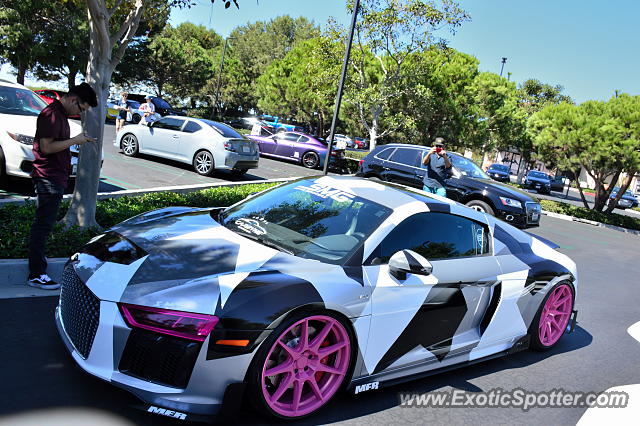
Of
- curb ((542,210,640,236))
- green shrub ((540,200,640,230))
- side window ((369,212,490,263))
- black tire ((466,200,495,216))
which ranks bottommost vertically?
curb ((542,210,640,236))

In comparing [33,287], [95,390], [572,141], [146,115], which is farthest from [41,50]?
[95,390]

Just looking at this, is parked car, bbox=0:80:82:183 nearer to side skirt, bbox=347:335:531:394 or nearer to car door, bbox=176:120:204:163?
car door, bbox=176:120:204:163

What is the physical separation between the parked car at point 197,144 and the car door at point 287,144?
7997 mm

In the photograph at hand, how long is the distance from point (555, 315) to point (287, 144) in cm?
1813

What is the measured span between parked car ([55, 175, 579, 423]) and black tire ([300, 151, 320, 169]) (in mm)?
17536

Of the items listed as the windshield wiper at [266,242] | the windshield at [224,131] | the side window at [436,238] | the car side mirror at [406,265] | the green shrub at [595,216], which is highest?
the windshield at [224,131]

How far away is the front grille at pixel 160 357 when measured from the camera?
108 inches

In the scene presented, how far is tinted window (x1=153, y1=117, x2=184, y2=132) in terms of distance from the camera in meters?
14.1

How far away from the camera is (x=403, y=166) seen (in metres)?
12.7

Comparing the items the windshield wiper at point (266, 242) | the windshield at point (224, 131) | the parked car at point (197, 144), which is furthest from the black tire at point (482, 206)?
the windshield wiper at point (266, 242)

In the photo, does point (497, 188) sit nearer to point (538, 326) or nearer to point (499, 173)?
point (538, 326)

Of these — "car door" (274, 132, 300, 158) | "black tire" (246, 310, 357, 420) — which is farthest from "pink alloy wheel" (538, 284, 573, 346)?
"car door" (274, 132, 300, 158)

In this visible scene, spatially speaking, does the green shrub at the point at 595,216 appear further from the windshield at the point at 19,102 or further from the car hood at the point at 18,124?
the car hood at the point at 18,124

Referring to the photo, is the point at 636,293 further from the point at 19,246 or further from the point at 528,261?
the point at 19,246
